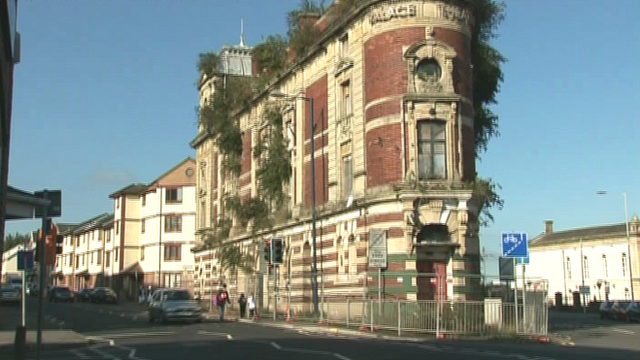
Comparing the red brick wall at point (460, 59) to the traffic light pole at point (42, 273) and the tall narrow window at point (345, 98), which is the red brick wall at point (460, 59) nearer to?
the tall narrow window at point (345, 98)

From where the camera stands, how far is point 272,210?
46219mm

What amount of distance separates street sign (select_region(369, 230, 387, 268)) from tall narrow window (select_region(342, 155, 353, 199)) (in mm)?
6551

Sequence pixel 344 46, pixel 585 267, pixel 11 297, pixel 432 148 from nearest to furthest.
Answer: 1. pixel 432 148
2. pixel 344 46
3. pixel 11 297
4. pixel 585 267

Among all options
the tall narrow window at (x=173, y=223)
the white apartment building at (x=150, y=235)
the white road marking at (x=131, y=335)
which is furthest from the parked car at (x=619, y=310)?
the tall narrow window at (x=173, y=223)

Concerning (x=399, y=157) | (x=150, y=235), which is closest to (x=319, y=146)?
(x=399, y=157)

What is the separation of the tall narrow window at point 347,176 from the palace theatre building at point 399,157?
5cm

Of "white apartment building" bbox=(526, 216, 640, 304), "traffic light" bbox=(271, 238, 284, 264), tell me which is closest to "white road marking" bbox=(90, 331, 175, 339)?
"traffic light" bbox=(271, 238, 284, 264)

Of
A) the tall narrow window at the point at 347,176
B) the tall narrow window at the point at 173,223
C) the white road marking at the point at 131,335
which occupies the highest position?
the tall narrow window at the point at 173,223

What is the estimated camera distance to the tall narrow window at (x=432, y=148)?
32.5 metres

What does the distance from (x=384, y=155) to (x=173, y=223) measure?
55.4 meters

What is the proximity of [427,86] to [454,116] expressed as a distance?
5.69ft

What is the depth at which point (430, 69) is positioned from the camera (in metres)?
33.1

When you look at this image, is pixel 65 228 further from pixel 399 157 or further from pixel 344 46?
pixel 399 157

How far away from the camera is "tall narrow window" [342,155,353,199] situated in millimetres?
36438
